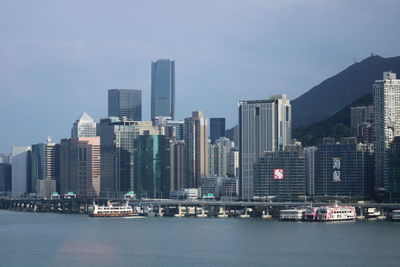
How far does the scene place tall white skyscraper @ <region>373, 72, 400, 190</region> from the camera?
180000mm

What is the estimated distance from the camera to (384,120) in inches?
7259

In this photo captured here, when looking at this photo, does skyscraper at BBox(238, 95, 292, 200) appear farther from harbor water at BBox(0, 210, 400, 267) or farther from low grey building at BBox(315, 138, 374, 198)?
harbor water at BBox(0, 210, 400, 267)

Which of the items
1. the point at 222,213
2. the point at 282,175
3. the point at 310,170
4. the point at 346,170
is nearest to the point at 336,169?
the point at 346,170

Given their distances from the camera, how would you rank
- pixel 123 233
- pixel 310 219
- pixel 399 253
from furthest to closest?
pixel 310 219
pixel 123 233
pixel 399 253

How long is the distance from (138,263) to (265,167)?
361ft

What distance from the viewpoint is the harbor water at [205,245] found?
268 ft

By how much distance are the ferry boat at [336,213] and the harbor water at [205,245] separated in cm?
657

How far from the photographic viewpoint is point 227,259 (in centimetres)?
8325

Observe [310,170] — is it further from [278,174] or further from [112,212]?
[112,212]

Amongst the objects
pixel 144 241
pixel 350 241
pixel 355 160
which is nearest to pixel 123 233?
pixel 144 241

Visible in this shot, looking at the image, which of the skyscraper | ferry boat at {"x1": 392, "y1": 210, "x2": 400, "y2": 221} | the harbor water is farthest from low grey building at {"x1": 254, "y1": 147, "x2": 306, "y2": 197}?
the harbor water

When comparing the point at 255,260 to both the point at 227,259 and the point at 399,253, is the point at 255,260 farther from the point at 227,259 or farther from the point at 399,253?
the point at 399,253

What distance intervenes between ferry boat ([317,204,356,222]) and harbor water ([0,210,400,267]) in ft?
21.6

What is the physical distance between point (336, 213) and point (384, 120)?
51299 millimetres
